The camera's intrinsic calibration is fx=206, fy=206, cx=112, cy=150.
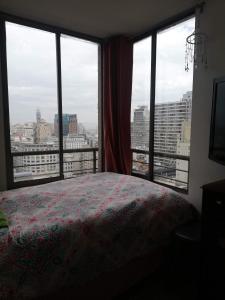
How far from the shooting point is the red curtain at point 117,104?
312cm

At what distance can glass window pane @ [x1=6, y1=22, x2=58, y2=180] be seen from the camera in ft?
8.75

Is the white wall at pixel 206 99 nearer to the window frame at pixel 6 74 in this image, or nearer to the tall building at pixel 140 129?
the tall building at pixel 140 129

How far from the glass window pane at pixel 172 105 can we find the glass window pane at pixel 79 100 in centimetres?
105

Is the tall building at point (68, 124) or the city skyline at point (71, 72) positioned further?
the tall building at point (68, 124)

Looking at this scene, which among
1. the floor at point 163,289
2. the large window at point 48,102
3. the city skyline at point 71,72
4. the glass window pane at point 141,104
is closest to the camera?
the floor at point 163,289

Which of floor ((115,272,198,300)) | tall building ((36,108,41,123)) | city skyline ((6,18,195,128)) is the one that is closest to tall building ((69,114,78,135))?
city skyline ((6,18,195,128))

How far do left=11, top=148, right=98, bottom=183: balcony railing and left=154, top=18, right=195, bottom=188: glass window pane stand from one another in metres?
1.17

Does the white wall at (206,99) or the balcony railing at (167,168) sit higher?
the white wall at (206,99)

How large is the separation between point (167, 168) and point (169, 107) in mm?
825

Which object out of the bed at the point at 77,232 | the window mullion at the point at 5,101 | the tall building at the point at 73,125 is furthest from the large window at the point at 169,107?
the window mullion at the point at 5,101

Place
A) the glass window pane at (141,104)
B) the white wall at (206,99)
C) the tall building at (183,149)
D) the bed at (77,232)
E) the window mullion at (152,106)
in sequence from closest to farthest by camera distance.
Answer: the bed at (77,232) < the white wall at (206,99) < the tall building at (183,149) < the window mullion at (152,106) < the glass window pane at (141,104)

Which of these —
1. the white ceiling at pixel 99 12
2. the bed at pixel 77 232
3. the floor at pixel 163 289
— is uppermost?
the white ceiling at pixel 99 12

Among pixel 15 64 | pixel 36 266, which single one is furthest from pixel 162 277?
pixel 15 64

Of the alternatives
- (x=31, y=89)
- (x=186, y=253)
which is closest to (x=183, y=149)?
(x=186, y=253)
